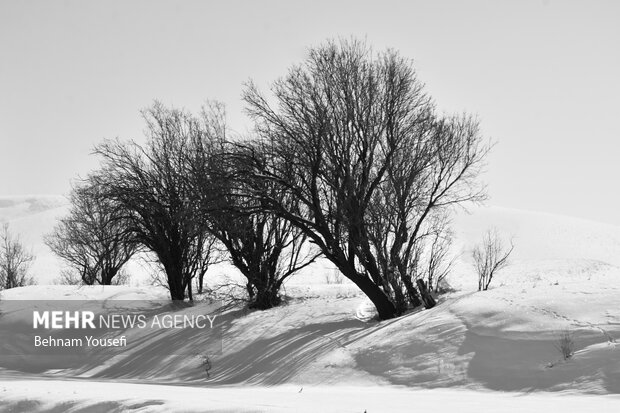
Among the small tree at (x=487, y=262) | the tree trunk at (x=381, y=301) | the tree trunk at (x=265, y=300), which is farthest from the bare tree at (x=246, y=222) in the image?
the small tree at (x=487, y=262)

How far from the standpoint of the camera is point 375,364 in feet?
48.6

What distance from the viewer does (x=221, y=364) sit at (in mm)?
19234

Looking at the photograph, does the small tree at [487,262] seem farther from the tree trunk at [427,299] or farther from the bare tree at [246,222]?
the bare tree at [246,222]

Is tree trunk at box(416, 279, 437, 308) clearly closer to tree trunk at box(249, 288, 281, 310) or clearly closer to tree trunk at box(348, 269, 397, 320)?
tree trunk at box(348, 269, 397, 320)

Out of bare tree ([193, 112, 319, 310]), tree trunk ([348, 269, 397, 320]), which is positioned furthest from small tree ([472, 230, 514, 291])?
bare tree ([193, 112, 319, 310])

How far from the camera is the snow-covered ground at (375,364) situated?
1079 centimetres

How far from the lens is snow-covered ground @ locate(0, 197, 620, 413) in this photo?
10.8 meters

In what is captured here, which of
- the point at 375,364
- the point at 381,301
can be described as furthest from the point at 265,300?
the point at 375,364

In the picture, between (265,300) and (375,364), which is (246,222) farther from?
(375,364)

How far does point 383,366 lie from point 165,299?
16137mm

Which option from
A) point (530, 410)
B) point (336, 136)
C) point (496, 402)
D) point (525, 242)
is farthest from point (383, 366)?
point (525, 242)

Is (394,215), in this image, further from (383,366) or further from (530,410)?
(530,410)

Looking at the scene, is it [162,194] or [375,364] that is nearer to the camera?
[375,364]

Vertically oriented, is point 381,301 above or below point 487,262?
below
